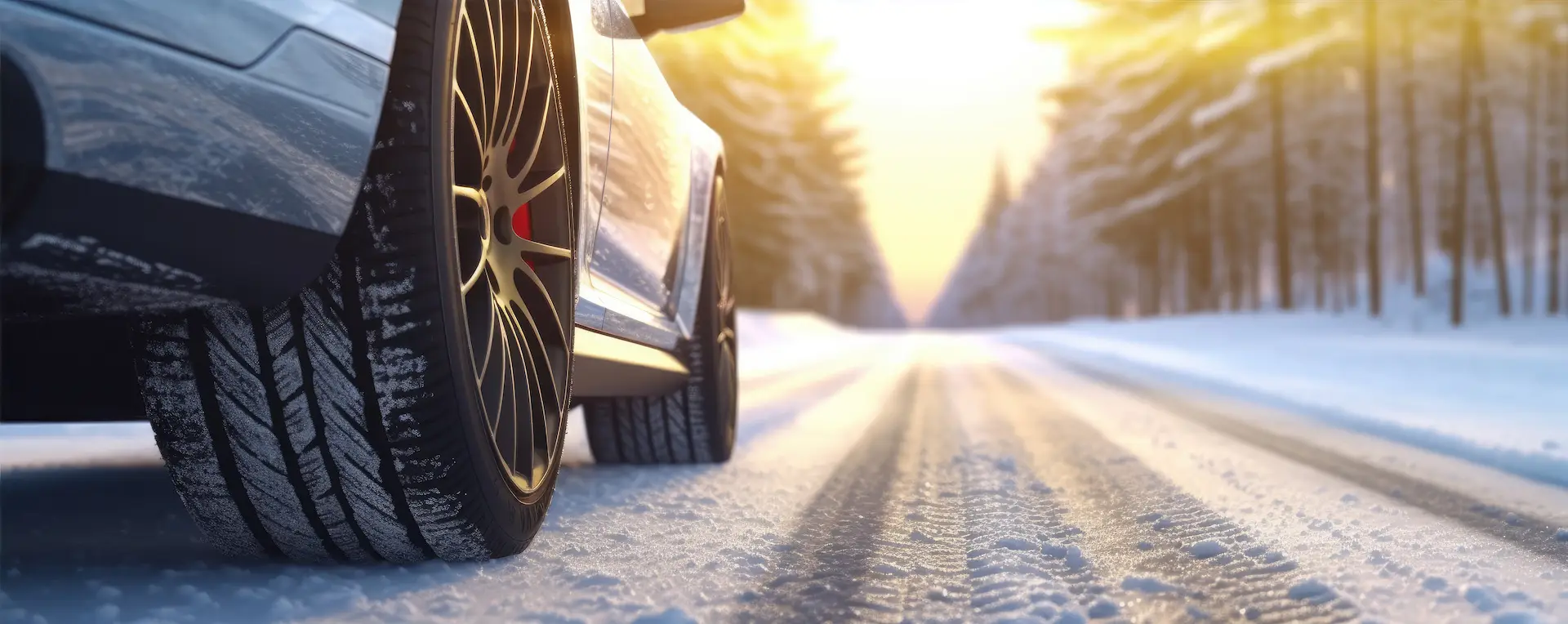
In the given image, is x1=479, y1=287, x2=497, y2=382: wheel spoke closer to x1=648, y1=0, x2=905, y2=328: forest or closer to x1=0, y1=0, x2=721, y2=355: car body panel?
x1=0, y1=0, x2=721, y2=355: car body panel

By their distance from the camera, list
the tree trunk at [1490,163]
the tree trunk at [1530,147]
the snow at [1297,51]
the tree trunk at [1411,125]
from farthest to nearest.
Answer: the tree trunk at [1530,147] < the tree trunk at [1411,125] < the tree trunk at [1490,163] < the snow at [1297,51]

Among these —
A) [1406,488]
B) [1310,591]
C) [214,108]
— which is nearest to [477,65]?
[214,108]

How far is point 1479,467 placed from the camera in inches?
146

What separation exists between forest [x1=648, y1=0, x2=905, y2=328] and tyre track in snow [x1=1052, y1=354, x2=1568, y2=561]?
12.6 m

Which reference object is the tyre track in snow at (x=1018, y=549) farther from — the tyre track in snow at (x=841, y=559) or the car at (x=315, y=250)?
the car at (x=315, y=250)

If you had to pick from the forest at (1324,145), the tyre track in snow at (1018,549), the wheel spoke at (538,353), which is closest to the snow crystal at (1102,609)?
the tyre track in snow at (1018,549)

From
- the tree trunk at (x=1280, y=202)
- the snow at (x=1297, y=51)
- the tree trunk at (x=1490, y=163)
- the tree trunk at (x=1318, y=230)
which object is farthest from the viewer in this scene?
the tree trunk at (x=1318, y=230)

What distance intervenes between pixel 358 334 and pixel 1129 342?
65.7ft

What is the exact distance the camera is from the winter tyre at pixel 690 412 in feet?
12.0

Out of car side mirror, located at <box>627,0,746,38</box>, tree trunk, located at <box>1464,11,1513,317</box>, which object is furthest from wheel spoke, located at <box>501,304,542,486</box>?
tree trunk, located at <box>1464,11,1513,317</box>

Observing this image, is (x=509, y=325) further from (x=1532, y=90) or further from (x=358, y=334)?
(x=1532, y=90)

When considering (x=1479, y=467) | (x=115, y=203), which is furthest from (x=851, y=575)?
(x=1479, y=467)

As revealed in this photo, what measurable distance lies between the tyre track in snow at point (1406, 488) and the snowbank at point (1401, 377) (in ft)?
→ 1.72

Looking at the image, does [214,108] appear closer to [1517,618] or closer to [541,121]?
[541,121]
